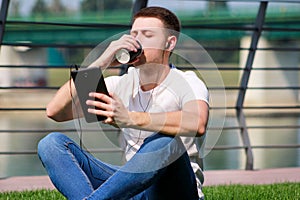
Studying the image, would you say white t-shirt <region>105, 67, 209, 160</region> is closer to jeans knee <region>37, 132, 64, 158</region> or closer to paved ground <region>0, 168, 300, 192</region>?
jeans knee <region>37, 132, 64, 158</region>

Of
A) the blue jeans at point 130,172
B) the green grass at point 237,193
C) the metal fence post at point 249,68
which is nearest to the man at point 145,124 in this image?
the blue jeans at point 130,172

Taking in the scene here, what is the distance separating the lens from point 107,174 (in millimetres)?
3746

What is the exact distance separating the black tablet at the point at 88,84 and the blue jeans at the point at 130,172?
Answer: 0.78 feet

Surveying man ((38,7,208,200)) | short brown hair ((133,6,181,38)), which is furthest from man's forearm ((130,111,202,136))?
short brown hair ((133,6,181,38))

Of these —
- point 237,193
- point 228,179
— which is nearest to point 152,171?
point 237,193

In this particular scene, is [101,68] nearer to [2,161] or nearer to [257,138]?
[2,161]

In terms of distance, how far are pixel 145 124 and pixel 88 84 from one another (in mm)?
299

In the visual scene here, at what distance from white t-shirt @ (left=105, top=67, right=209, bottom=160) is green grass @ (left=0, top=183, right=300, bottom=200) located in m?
1.53

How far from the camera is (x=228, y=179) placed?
6406 millimetres

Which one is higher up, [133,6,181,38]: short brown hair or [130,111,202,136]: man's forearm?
[133,6,181,38]: short brown hair

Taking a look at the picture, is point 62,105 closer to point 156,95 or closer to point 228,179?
point 156,95

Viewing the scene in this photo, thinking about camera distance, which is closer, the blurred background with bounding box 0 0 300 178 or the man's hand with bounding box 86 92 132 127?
the man's hand with bounding box 86 92 132 127

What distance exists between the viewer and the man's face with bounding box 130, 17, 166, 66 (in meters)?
3.49

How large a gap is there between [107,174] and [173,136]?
512 mm
